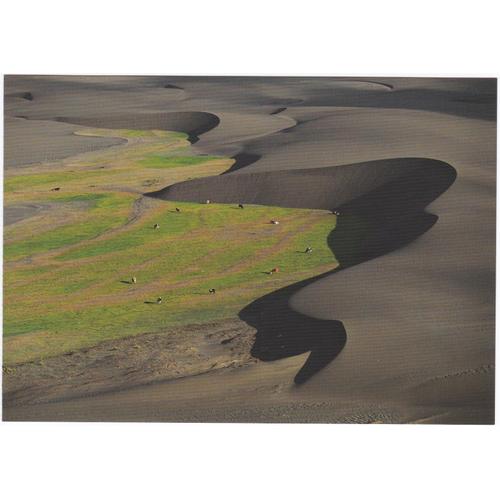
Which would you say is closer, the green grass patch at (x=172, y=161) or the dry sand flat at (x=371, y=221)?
the dry sand flat at (x=371, y=221)

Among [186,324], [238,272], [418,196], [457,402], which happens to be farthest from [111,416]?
[418,196]

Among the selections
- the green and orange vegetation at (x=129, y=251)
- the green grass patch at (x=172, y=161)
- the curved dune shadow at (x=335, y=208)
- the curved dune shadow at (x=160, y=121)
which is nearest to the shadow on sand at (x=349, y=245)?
the curved dune shadow at (x=335, y=208)

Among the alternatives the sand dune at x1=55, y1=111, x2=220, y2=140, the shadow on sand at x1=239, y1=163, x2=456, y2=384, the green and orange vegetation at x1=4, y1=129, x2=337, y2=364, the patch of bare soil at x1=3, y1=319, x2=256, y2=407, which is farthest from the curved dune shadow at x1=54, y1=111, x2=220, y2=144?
the patch of bare soil at x1=3, y1=319, x2=256, y2=407

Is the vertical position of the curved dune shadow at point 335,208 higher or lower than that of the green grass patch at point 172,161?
lower

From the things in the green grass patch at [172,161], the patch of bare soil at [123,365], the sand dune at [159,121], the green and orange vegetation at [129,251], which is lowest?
the patch of bare soil at [123,365]

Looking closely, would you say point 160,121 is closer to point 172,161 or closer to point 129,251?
point 172,161

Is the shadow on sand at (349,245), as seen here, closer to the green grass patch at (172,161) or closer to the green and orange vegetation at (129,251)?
the green and orange vegetation at (129,251)

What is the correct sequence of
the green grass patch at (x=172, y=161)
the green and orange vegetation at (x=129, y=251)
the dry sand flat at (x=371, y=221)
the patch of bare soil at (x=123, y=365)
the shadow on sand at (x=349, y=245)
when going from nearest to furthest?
the dry sand flat at (x=371, y=221)
the patch of bare soil at (x=123, y=365)
the shadow on sand at (x=349, y=245)
the green and orange vegetation at (x=129, y=251)
the green grass patch at (x=172, y=161)

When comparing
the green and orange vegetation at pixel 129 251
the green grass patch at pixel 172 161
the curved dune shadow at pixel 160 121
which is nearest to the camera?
the green and orange vegetation at pixel 129 251
